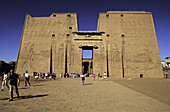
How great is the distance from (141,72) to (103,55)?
26.1 feet

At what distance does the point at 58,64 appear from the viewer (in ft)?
68.4

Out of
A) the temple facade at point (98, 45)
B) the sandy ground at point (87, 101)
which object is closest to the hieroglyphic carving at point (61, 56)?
the temple facade at point (98, 45)

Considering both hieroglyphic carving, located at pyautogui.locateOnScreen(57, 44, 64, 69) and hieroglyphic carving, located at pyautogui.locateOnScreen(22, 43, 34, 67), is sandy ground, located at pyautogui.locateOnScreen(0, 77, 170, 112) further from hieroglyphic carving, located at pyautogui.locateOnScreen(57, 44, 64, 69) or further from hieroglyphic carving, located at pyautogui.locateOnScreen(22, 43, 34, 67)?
hieroglyphic carving, located at pyautogui.locateOnScreen(22, 43, 34, 67)

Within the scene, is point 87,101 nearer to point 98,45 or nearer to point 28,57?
point 98,45

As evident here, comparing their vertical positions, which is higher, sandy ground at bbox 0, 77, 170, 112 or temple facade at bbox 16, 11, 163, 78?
temple facade at bbox 16, 11, 163, 78

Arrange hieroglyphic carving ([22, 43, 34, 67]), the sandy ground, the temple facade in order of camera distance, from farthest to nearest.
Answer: hieroglyphic carving ([22, 43, 34, 67])
the temple facade
the sandy ground

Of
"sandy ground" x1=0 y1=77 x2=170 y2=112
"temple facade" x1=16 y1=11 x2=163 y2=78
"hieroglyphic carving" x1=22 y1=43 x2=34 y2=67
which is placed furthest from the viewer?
"hieroglyphic carving" x1=22 y1=43 x2=34 y2=67

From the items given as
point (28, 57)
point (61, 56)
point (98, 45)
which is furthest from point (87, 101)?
point (28, 57)

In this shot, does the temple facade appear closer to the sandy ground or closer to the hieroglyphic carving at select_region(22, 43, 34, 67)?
the hieroglyphic carving at select_region(22, 43, 34, 67)

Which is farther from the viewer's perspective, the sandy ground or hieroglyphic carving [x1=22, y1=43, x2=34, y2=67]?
hieroglyphic carving [x1=22, y1=43, x2=34, y2=67]

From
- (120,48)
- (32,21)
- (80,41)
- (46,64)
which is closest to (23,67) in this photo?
(46,64)

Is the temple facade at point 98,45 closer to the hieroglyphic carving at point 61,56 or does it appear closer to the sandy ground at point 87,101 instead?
the hieroglyphic carving at point 61,56

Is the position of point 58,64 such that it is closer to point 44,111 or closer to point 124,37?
point 124,37

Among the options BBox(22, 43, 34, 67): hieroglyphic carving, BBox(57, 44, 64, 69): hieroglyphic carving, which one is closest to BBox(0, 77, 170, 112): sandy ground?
BBox(57, 44, 64, 69): hieroglyphic carving
